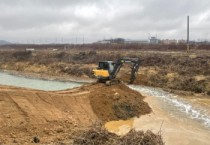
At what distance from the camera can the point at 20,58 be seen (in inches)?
3123

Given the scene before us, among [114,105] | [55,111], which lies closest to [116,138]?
[55,111]

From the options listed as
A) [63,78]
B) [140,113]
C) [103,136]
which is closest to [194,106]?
[140,113]

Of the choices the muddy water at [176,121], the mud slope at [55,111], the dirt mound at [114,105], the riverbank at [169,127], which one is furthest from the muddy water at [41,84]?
the riverbank at [169,127]

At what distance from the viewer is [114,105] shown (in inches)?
1015

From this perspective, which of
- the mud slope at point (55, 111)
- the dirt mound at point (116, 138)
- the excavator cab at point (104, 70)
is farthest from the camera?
the excavator cab at point (104, 70)

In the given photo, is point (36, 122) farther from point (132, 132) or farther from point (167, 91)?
point (167, 91)

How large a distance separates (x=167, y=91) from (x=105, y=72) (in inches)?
416

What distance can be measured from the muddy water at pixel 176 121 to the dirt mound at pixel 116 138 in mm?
4787

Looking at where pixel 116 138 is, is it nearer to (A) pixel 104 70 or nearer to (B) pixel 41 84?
(A) pixel 104 70

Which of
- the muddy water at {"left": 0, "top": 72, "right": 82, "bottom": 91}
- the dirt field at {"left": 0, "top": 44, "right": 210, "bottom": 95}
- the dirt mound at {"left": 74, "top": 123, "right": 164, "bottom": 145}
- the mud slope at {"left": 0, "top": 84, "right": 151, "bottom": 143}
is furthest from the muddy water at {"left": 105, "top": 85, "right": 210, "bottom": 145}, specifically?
the muddy water at {"left": 0, "top": 72, "right": 82, "bottom": 91}

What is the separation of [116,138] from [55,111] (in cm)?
727

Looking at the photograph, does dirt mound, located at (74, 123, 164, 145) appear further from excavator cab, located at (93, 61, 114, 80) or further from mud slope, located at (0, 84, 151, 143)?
excavator cab, located at (93, 61, 114, 80)

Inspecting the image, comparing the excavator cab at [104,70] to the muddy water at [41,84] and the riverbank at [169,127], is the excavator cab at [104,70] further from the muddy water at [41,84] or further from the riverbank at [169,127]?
the muddy water at [41,84]

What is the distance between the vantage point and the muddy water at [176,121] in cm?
2125
